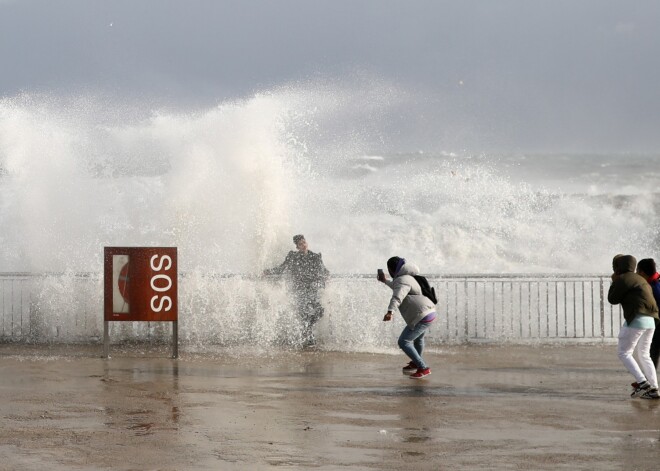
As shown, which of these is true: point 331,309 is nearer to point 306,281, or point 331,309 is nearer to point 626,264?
point 306,281

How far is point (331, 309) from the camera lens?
19.6 metres

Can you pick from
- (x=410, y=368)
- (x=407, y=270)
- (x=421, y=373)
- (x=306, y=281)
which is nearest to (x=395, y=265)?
(x=407, y=270)

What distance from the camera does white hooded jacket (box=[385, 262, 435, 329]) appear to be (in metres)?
14.7

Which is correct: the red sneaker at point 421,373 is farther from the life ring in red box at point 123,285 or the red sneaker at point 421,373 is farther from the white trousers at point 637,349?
the life ring in red box at point 123,285

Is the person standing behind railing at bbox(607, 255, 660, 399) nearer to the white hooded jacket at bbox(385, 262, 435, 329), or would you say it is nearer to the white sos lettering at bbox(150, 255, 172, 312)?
the white hooded jacket at bbox(385, 262, 435, 329)

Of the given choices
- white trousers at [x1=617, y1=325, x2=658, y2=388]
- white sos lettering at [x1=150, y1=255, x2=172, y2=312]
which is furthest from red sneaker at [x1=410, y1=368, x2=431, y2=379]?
white sos lettering at [x1=150, y1=255, x2=172, y2=312]

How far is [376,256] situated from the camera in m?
32.8

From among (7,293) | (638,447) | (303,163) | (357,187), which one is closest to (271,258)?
(303,163)

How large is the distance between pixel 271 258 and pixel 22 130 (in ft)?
21.3

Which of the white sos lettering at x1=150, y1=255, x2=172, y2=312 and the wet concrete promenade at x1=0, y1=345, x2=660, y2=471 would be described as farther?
the white sos lettering at x1=150, y1=255, x2=172, y2=312

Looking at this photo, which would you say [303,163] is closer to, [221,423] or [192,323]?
[192,323]

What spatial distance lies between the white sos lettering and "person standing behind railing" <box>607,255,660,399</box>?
20.7ft

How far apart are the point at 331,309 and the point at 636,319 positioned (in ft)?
25.7

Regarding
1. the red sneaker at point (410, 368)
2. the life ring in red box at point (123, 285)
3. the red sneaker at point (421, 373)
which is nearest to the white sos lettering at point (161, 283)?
the life ring in red box at point (123, 285)
